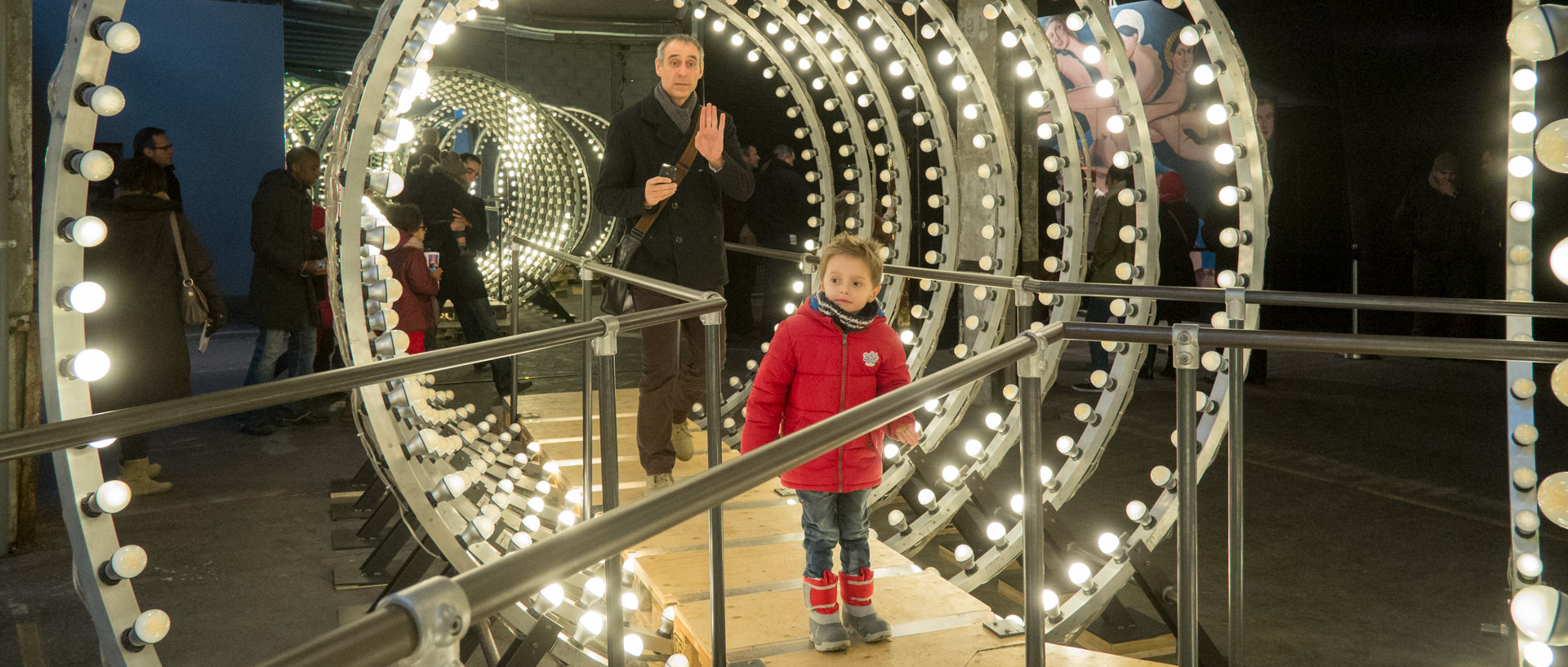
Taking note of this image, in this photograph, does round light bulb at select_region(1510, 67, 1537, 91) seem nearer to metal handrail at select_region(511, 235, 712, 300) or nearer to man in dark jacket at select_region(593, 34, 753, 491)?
metal handrail at select_region(511, 235, 712, 300)

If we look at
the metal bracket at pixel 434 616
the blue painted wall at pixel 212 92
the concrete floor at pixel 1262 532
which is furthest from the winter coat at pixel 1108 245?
the metal bracket at pixel 434 616

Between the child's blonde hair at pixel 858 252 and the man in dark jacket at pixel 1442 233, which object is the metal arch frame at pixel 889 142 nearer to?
the child's blonde hair at pixel 858 252

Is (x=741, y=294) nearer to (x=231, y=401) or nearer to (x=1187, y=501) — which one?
(x=1187, y=501)

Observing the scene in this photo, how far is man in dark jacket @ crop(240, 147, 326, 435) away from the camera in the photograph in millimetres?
7793

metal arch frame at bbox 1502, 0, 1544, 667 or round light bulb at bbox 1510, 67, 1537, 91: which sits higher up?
round light bulb at bbox 1510, 67, 1537, 91

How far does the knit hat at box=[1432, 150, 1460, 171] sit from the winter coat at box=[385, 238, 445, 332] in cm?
730

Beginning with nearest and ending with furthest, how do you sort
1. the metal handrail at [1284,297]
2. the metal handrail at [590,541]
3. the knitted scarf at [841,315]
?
the metal handrail at [590,541] < the metal handrail at [1284,297] < the knitted scarf at [841,315]

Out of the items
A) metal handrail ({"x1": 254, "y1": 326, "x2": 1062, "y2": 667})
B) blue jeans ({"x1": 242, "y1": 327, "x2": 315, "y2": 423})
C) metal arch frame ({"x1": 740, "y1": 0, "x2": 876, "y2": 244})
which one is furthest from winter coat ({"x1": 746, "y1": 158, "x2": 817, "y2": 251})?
metal handrail ({"x1": 254, "y1": 326, "x2": 1062, "y2": 667})

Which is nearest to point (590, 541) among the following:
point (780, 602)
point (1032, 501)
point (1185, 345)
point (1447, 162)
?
point (1032, 501)

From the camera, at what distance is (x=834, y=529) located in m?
3.58

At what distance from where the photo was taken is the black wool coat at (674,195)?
4.97 metres

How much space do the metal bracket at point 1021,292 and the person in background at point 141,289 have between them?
449 cm

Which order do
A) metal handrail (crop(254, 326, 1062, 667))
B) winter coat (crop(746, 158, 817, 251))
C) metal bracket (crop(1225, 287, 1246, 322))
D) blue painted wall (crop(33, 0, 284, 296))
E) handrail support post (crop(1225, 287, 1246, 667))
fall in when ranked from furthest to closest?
winter coat (crop(746, 158, 817, 251)) → blue painted wall (crop(33, 0, 284, 296)) → metal bracket (crop(1225, 287, 1246, 322)) → handrail support post (crop(1225, 287, 1246, 667)) → metal handrail (crop(254, 326, 1062, 667))

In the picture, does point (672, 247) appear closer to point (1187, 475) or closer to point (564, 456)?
point (564, 456)
